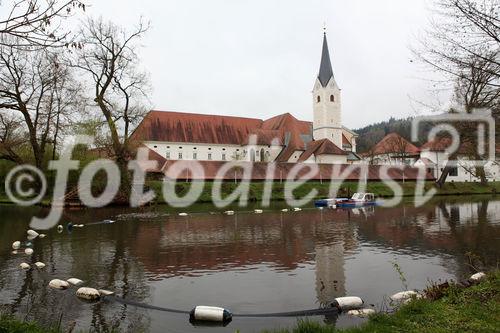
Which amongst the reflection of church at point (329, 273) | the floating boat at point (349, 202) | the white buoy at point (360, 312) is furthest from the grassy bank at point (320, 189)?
the white buoy at point (360, 312)

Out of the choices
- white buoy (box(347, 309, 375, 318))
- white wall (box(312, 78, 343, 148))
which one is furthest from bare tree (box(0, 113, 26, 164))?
white wall (box(312, 78, 343, 148))

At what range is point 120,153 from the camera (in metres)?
38.8

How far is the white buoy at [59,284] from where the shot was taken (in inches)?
390

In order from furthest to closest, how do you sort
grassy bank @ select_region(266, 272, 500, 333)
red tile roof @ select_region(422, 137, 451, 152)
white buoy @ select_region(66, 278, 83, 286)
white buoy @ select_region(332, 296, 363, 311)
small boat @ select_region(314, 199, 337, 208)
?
small boat @ select_region(314, 199, 337, 208) → red tile roof @ select_region(422, 137, 451, 152) → white buoy @ select_region(66, 278, 83, 286) → white buoy @ select_region(332, 296, 363, 311) → grassy bank @ select_region(266, 272, 500, 333)

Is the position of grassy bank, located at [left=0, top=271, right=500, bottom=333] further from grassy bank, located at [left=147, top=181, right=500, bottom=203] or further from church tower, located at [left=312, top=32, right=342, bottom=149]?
church tower, located at [left=312, top=32, right=342, bottom=149]

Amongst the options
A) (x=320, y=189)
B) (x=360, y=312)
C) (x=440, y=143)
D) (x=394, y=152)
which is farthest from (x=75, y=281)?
(x=394, y=152)

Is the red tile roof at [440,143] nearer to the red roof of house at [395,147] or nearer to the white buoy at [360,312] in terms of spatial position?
the white buoy at [360,312]

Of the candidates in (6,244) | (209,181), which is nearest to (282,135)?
(209,181)

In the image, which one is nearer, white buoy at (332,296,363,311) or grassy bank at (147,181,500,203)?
white buoy at (332,296,363,311)

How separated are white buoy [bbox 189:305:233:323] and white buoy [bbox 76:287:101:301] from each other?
2.53 m

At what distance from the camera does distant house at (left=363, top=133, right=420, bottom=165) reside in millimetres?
70125

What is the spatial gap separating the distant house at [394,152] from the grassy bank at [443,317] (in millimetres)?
64677

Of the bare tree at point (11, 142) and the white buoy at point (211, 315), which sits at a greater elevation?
the bare tree at point (11, 142)

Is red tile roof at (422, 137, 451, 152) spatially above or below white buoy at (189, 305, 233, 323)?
above
